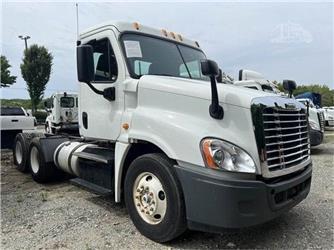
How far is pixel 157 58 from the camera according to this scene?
4.89 meters

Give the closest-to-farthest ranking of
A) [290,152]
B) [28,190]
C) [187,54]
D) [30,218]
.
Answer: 1. [290,152]
2. [30,218]
3. [187,54]
4. [28,190]

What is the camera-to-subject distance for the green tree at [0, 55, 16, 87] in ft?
118

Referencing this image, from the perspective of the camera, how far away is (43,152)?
7.10m

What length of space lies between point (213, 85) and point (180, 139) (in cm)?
65

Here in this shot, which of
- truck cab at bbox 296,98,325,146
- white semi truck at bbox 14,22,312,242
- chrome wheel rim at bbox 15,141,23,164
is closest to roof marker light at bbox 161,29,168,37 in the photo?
white semi truck at bbox 14,22,312,242

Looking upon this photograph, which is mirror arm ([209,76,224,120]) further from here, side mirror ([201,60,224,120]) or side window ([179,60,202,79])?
side window ([179,60,202,79])

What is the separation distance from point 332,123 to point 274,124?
73.5 ft

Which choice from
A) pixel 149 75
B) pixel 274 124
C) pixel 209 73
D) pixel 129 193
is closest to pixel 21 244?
pixel 129 193

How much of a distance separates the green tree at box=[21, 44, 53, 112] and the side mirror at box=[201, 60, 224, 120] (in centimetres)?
3456

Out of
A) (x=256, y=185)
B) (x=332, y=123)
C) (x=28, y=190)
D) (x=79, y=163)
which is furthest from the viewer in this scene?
(x=332, y=123)

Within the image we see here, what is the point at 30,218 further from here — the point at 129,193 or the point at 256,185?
the point at 256,185

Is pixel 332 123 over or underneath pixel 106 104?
underneath

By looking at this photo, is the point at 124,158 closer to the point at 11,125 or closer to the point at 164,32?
the point at 164,32

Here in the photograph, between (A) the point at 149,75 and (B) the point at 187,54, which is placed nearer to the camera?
(A) the point at 149,75
